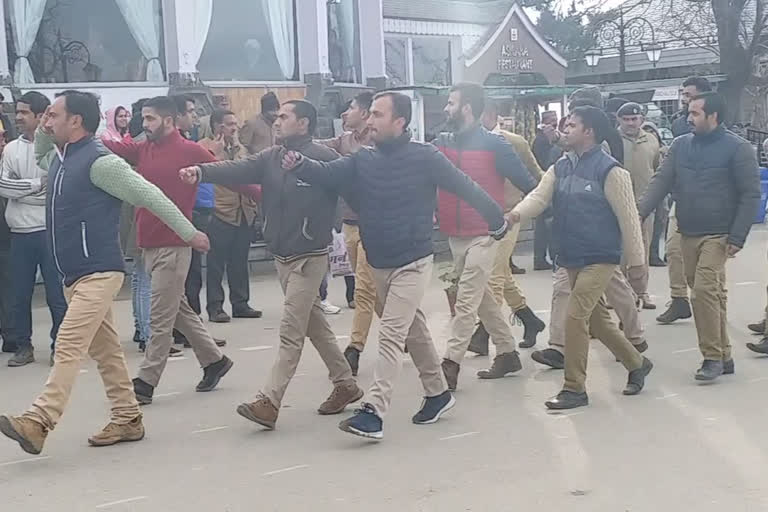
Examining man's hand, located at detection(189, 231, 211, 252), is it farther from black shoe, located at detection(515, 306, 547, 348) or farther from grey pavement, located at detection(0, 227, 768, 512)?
black shoe, located at detection(515, 306, 547, 348)

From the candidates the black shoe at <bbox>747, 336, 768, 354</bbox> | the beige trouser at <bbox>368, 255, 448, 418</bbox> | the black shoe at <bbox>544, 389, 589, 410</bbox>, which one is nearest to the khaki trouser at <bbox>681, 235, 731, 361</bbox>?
the black shoe at <bbox>747, 336, 768, 354</bbox>

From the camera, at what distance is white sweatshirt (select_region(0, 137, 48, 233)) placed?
8.20 metres

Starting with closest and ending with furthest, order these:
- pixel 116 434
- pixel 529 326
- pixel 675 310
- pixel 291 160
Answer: pixel 291 160 < pixel 116 434 < pixel 529 326 < pixel 675 310

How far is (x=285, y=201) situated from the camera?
20.6ft

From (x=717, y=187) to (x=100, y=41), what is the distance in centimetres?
976

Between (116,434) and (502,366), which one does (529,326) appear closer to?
(502,366)

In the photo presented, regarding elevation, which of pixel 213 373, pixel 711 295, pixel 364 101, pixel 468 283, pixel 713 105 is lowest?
pixel 213 373

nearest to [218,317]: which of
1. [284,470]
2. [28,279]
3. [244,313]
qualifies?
[244,313]

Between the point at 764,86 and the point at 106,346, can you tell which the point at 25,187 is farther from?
the point at 764,86

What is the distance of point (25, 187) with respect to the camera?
8188 millimetres

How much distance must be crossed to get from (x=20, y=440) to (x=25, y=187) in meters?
3.12

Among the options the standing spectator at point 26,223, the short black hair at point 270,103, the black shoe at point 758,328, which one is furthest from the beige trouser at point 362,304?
the black shoe at point 758,328

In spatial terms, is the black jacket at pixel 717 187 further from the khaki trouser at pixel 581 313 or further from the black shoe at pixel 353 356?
the black shoe at pixel 353 356

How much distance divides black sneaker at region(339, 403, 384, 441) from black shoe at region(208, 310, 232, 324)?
14.1 ft
